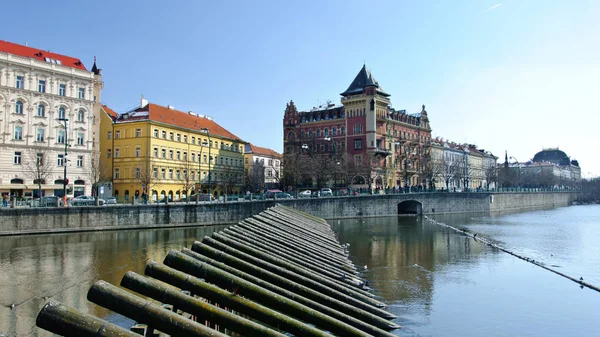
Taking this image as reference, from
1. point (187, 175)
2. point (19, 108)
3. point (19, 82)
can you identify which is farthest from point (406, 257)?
point (19, 82)

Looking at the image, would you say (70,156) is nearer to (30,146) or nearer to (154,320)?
(30,146)

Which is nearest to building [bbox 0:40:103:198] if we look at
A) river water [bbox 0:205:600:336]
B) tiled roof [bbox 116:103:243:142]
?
tiled roof [bbox 116:103:243:142]

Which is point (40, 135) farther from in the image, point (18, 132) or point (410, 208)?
point (410, 208)

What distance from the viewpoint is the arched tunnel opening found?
91887 millimetres

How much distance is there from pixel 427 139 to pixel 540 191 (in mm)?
42715

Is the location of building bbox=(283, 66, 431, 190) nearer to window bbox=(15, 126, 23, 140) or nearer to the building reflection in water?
the building reflection in water

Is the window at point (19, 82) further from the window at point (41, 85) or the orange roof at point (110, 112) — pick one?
the orange roof at point (110, 112)

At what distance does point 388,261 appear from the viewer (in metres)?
33.4

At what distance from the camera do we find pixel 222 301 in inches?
348

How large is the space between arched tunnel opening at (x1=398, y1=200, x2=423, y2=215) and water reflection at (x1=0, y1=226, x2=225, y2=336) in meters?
52.5

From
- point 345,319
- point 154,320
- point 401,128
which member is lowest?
point 345,319

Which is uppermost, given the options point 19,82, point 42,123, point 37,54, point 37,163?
point 37,54

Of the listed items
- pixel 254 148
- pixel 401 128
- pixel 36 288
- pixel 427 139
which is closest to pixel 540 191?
pixel 427 139

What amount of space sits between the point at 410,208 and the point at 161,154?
49354mm
